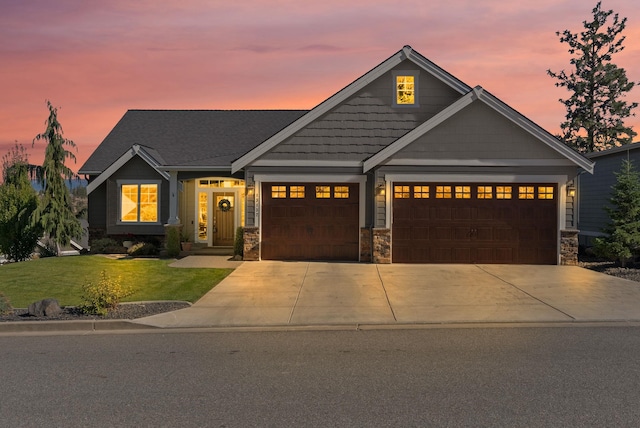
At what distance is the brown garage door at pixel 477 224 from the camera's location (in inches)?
689

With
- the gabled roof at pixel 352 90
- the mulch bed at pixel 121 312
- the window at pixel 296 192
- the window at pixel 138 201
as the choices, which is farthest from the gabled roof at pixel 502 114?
the window at pixel 138 201

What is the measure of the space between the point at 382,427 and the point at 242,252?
47.2ft

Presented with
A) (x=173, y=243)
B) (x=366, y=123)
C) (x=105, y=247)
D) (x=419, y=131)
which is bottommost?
(x=105, y=247)

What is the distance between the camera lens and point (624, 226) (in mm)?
16609

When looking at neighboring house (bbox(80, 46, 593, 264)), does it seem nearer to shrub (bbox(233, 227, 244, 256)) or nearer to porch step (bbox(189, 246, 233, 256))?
shrub (bbox(233, 227, 244, 256))

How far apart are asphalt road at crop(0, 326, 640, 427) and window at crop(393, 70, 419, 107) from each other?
11546 mm

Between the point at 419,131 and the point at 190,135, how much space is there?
38.1 feet

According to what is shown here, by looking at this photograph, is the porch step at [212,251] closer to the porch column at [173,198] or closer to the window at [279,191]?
the porch column at [173,198]

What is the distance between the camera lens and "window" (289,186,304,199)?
1834 cm

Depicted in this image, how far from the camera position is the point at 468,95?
1700 centimetres

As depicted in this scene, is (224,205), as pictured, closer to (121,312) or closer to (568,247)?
(121,312)

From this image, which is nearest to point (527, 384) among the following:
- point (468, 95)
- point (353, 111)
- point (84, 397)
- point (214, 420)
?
point (214, 420)

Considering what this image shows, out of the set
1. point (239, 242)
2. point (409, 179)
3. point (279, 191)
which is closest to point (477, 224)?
point (409, 179)

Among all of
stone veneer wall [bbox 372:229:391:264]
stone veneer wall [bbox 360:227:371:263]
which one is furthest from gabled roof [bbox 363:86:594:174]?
stone veneer wall [bbox 360:227:371:263]
